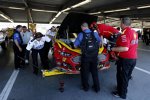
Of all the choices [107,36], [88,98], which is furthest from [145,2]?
[88,98]

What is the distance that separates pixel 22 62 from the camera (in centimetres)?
1020

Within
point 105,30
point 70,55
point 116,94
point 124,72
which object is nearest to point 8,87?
point 70,55

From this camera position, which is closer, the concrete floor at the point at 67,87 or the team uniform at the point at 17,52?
the concrete floor at the point at 67,87

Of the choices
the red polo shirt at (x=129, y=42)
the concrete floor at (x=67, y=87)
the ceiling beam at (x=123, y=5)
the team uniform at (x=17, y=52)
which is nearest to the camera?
the red polo shirt at (x=129, y=42)

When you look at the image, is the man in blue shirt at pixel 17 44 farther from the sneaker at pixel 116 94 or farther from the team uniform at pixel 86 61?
the sneaker at pixel 116 94

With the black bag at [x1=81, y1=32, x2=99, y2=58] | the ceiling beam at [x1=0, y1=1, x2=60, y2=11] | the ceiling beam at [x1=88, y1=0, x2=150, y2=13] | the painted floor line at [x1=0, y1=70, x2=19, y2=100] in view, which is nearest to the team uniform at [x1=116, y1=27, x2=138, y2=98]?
the black bag at [x1=81, y1=32, x2=99, y2=58]

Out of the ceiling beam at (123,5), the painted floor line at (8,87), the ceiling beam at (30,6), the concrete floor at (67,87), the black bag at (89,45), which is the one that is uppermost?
the ceiling beam at (30,6)

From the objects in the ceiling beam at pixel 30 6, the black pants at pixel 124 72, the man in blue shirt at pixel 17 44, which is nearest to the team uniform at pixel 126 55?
the black pants at pixel 124 72

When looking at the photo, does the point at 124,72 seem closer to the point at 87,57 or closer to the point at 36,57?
the point at 87,57

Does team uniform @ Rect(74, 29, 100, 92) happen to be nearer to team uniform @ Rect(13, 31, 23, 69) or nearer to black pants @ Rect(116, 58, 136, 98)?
black pants @ Rect(116, 58, 136, 98)

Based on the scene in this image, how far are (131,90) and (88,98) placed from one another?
4.38 feet

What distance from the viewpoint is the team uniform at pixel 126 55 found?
5266 mm

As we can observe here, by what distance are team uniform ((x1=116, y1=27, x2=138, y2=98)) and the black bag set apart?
71cm

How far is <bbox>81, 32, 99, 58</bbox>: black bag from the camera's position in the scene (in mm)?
5902
